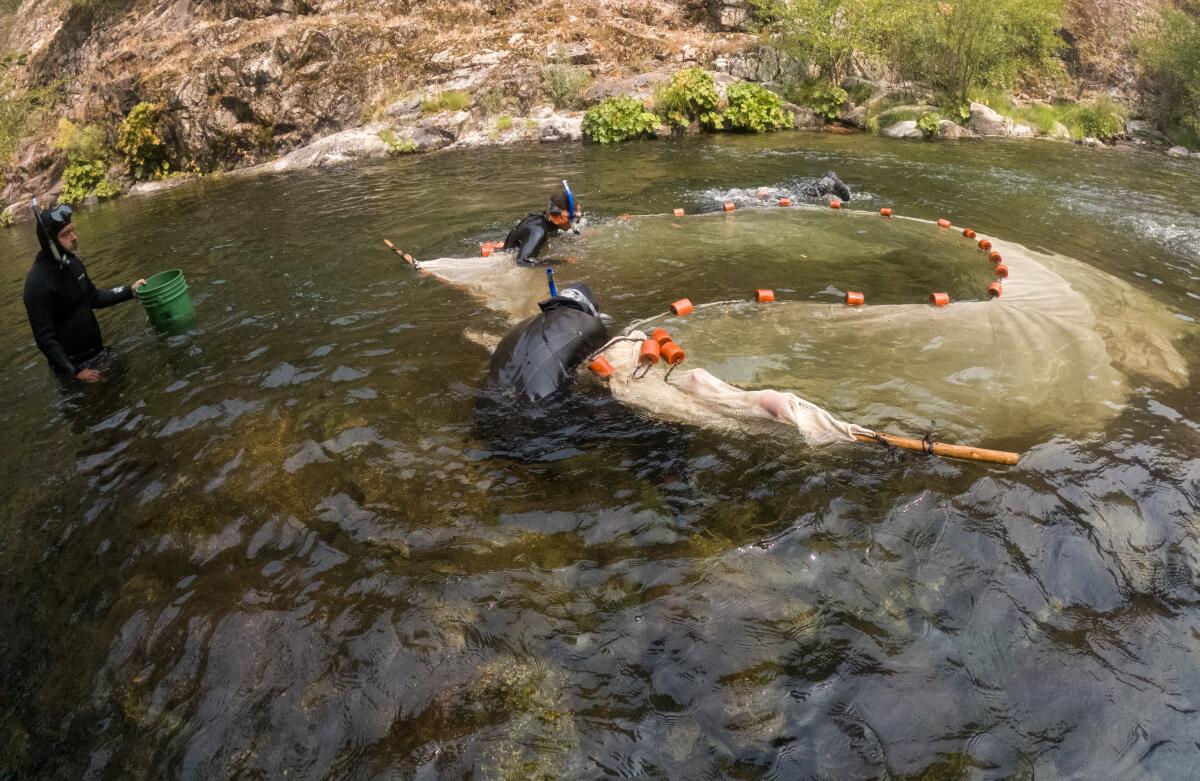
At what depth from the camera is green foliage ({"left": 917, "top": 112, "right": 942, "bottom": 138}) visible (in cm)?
1778

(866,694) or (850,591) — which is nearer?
(866,694)

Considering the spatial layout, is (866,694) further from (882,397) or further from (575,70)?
(575,70)

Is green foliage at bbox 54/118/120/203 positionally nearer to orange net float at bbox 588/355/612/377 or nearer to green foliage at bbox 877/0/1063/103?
orange net float at bbox 588/355/612/377

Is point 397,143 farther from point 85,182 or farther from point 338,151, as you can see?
point 85,182

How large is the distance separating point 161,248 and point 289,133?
1186 centimetres

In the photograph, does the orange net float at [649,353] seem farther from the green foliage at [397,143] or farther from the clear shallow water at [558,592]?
the green foliage at [397,143]

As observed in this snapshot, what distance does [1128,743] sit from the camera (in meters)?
2.77

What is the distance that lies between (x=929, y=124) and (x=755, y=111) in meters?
4.89

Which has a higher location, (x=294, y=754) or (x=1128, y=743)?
(x=294, y=754)

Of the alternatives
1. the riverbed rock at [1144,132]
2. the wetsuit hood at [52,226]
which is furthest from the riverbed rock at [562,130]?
the riverbed rock at [1144,132]

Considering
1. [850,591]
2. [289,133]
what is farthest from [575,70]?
[850,591]

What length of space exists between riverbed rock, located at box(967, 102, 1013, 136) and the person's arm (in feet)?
69.5

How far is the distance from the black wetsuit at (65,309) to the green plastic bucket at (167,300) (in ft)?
0.63

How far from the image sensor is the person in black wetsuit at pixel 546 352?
16.0ft
